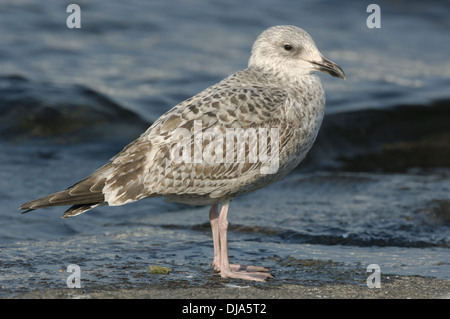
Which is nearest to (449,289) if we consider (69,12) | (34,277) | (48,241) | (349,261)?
(349,261)

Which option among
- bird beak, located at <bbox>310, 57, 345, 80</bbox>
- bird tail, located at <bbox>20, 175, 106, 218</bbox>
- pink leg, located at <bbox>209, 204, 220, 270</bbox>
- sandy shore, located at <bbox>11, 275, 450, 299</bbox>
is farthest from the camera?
bird beak, located at <bbox>310, 57, 345, 80</bbox>

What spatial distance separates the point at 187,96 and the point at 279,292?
7.59m

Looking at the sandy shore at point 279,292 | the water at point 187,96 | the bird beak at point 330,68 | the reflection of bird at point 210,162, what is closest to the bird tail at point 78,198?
the reflection of bird at point 210,162

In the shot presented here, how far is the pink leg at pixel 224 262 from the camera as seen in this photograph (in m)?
5.83

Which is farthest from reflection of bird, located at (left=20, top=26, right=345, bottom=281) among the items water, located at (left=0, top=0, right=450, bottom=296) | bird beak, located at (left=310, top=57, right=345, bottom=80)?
water, located at (left=0, top=0, right=450, bottom=296)

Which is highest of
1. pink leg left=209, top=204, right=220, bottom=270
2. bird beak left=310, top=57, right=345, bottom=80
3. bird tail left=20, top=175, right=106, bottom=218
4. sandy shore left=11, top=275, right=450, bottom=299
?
bird beak left=310, top=57, right=345, bottom=80

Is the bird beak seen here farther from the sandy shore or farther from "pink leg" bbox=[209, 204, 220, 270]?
the sandy shore

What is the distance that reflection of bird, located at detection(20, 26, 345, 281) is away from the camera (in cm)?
577

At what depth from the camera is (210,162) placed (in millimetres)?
5926

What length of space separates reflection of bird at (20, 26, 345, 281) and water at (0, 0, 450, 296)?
576mm

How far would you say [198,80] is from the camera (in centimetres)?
1338

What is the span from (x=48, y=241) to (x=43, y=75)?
20.9ft

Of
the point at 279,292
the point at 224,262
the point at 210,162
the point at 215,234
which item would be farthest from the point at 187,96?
the point at 279,292

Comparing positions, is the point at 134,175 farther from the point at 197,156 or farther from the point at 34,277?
the point at 34,277
